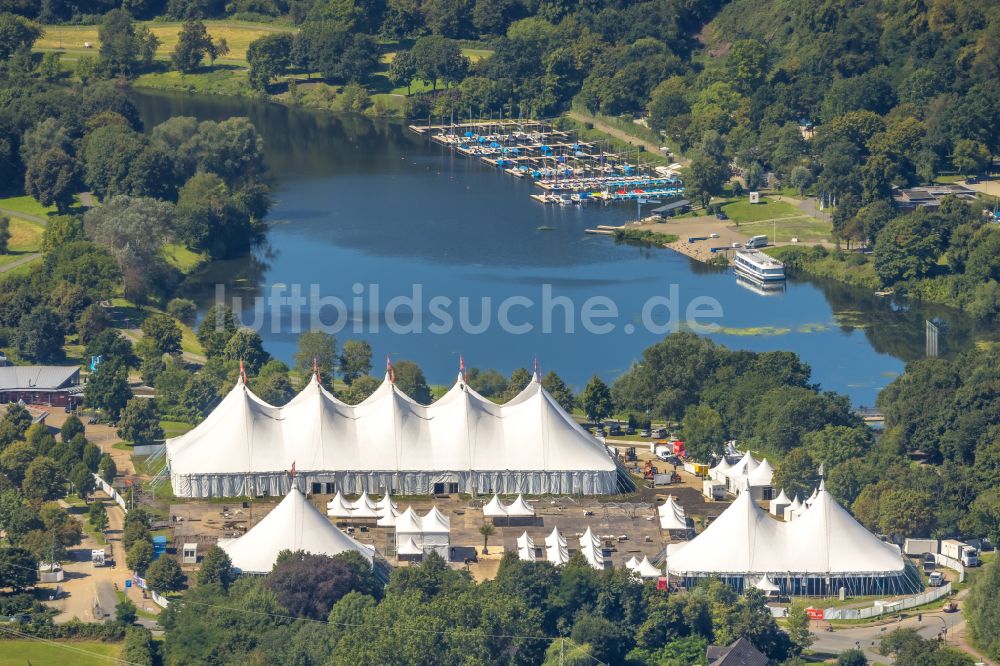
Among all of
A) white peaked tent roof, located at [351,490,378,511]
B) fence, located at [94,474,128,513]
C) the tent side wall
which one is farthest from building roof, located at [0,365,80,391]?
white peaked tent roof, located at [351,490,378,511]

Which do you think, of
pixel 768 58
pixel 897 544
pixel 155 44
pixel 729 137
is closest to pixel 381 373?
pixel 897 544

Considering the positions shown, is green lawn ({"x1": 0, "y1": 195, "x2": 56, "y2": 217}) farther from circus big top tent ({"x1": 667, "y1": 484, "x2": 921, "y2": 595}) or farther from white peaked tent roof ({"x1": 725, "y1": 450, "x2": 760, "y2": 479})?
circus big top tent ({"x1": 667, "y1": 484, "x2": 921, "y2": 595})

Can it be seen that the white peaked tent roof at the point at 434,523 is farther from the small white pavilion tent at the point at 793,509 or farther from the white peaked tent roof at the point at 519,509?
the small white pavilion tent at the point at 793,509

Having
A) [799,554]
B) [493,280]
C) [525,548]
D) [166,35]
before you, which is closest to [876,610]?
[799,554]

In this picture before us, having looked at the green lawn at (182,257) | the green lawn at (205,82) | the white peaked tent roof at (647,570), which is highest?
the white peaked tent roof at (647,570)

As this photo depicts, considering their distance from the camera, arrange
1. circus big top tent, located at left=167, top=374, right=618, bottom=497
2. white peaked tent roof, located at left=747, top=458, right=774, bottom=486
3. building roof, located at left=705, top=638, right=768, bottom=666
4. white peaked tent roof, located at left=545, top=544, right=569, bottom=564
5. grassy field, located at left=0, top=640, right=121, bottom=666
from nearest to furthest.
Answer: building roof, located at left=705, top=638, right=768, bottom=666 → grassy field, located at left=0, top=640, right=121, bottom=666 → white peaked tent roof, located at left=545, top=544, right=569, bottom=564 → white peaked tent roof, located at left=747, top=458, right=774, bottom=486 → circus big top tent, located at left=167, top=374, right=618, bottom=497

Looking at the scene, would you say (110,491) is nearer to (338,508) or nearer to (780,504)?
(338,508)

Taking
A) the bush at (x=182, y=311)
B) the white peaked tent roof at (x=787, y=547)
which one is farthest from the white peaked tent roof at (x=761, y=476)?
the bush at (x=182, y=311)
